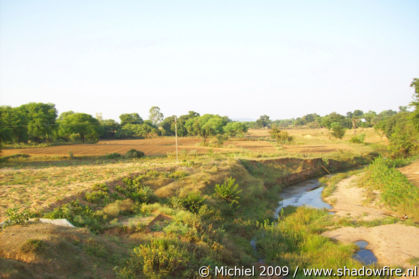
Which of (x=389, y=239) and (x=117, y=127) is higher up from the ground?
(x=117, y=127)

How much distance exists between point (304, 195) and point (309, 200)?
1881mm

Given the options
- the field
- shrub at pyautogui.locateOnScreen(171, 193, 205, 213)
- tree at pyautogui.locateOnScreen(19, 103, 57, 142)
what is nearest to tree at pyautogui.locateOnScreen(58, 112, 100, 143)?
tree at pyautogui.locateOnScreen(19, 103, 57, 142)

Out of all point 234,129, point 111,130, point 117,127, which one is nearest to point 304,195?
point 234,129

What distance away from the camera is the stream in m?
10.7

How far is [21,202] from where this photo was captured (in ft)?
37.4

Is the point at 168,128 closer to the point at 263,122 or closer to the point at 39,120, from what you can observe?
the point at 39,120

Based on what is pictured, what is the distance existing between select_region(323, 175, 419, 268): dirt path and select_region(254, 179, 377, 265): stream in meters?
0.34

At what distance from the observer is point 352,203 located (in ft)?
62.2

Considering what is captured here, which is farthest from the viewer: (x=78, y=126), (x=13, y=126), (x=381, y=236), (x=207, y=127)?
(x=207, y=127)

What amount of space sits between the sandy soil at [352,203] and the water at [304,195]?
3.27ft

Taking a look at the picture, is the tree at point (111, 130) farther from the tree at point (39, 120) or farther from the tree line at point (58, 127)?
the tree at point (39, 120)

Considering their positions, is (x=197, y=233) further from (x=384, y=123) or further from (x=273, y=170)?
(x=384, y=123)

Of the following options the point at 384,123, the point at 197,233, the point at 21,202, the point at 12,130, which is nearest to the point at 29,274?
the point at 197,233

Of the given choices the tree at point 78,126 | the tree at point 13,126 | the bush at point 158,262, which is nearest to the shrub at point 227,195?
the bush at point 158,262
